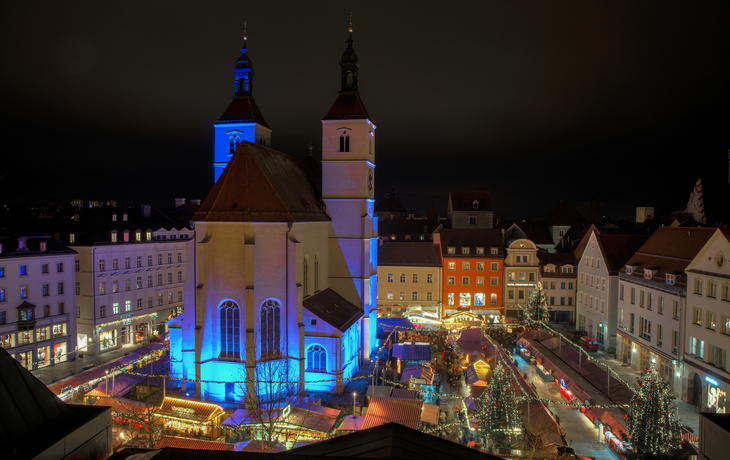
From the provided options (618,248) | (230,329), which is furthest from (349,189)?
(618,248)

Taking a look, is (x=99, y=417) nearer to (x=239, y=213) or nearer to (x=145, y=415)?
(x=145, y=415)

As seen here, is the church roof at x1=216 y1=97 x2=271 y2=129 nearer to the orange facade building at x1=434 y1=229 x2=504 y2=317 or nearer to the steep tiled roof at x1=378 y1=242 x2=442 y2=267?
the steep tiled roof at x1=378 y1=242 x2=442 y2=267

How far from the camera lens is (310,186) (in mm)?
37438

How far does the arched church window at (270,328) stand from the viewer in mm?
28094

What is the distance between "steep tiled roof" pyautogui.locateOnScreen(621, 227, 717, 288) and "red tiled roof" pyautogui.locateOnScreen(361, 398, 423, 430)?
72.0 feet

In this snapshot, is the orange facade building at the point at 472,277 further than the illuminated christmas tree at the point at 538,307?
Yes

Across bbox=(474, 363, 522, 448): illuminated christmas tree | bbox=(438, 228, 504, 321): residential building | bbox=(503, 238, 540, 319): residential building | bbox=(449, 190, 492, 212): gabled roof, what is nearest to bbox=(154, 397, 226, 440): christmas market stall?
bbox=(474, 363, 522, 448): illuminated christmas tree

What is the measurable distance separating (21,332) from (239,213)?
22.6 m

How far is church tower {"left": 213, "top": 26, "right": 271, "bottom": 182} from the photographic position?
41.1 m

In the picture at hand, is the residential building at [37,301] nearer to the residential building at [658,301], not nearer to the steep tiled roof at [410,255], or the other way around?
the steep tiled roof at [410,255]

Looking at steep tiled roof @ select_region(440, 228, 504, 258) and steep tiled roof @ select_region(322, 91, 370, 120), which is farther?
steep tiled roof @ select_region(440, 228, 504, 258)

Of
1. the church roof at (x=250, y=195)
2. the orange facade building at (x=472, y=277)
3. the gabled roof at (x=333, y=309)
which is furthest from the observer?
the orange facade building at (x=472, y=277)

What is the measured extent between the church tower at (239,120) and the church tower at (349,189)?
8071 millimetres

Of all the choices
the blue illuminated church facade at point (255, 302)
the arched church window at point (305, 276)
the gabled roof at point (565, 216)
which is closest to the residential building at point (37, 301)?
the blue illuminated church facade at point (255, 302)
